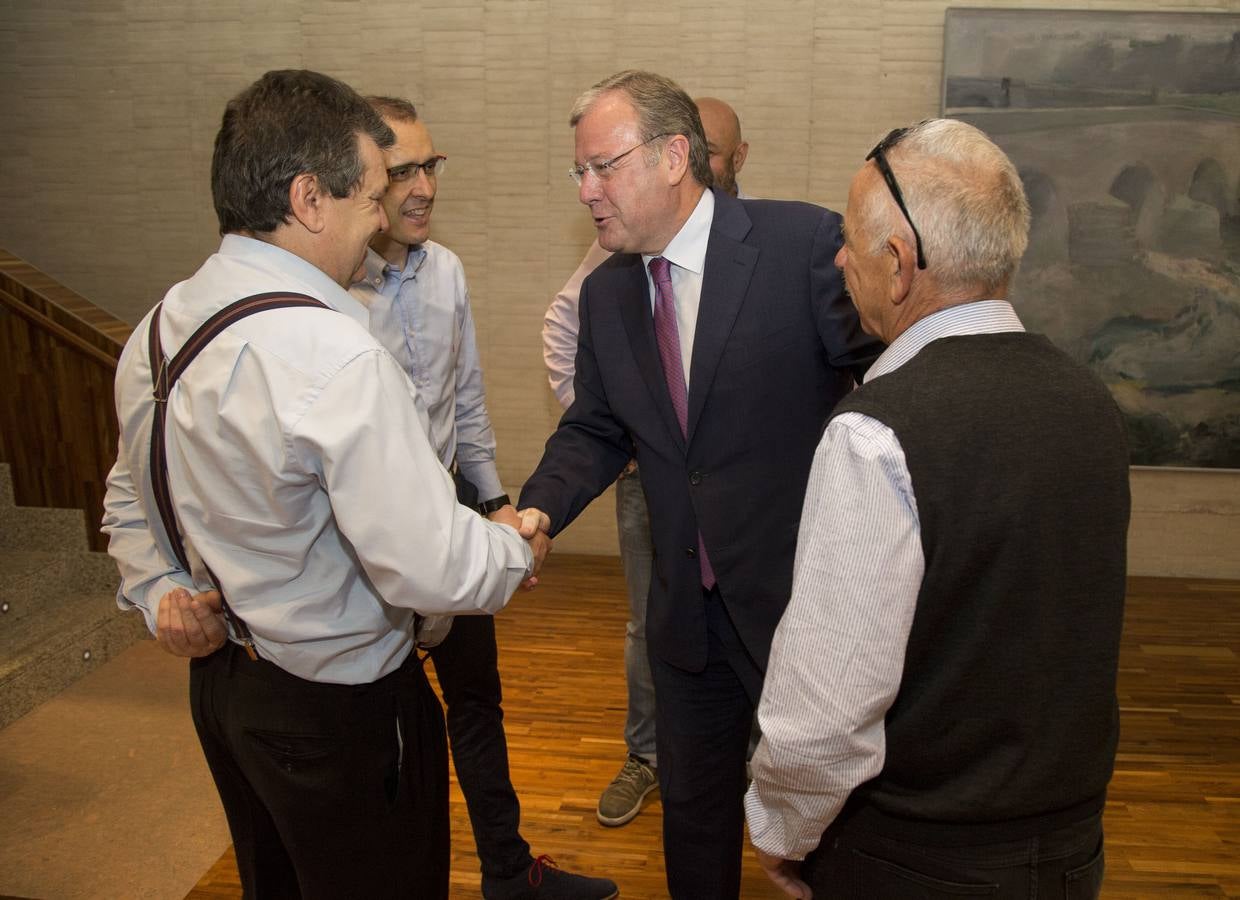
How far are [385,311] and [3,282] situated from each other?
2.77 metres

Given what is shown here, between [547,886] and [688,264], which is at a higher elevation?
[688,264]

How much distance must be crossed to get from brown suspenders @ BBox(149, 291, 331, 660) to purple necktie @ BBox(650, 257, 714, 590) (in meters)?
0.84

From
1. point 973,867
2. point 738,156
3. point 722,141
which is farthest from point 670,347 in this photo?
point 738,156

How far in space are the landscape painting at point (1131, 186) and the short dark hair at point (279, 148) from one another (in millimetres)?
4073

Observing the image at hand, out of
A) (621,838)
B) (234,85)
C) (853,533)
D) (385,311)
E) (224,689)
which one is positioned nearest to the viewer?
(853,533)

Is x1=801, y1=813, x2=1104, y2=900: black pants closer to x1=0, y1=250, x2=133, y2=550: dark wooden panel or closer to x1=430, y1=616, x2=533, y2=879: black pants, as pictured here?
x1=430, y1=616, x2=533, y2=879: black pants

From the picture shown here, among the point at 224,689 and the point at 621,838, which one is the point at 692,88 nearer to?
the point at 621,838

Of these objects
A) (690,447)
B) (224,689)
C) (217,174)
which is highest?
(217,174)

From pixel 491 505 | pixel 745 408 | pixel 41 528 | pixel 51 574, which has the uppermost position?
pixel 745 408

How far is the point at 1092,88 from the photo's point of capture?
197 inches

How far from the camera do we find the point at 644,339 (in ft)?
7.47

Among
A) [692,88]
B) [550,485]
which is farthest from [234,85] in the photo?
[550,485]

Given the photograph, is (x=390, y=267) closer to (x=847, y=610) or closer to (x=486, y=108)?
(x=847, y=610)

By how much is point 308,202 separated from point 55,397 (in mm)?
3521
